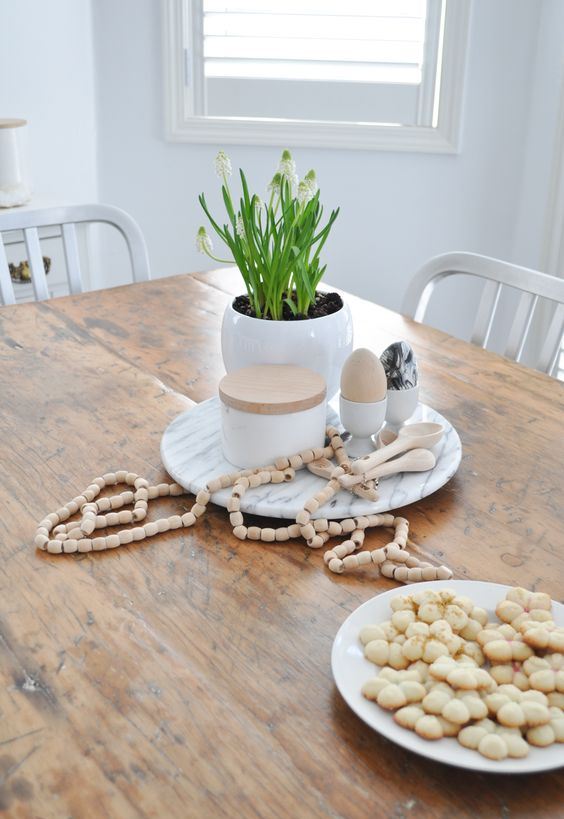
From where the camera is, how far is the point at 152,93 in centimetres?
313

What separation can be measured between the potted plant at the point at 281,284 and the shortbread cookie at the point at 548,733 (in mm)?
613

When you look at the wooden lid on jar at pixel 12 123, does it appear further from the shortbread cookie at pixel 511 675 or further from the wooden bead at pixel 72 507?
the shortbread cookie at pixel 511 675

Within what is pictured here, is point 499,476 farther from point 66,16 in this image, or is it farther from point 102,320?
point 66,16

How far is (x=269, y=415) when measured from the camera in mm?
1091

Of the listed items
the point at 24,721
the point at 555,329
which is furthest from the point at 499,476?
the point at 24,721

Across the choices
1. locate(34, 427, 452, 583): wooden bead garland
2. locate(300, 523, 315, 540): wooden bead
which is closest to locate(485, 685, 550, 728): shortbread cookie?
locate(34, 427, 452, 583): wooden bead garland

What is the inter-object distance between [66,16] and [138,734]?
2.78m

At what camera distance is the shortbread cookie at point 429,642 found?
2.58 feet

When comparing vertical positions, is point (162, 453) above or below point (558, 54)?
below

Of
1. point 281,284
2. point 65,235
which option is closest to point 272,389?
point 281,284

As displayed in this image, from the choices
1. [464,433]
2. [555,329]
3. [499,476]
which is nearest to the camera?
[499,476]

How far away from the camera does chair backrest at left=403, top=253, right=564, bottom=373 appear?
160cm

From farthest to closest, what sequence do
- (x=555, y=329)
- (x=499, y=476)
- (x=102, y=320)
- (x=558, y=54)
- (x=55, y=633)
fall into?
(x=558, y=54), (x=102, y=320), (x=555, y=329), (x=499, y=476), (x=55, y=633)

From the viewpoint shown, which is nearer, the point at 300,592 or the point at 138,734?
the point at 138,734
